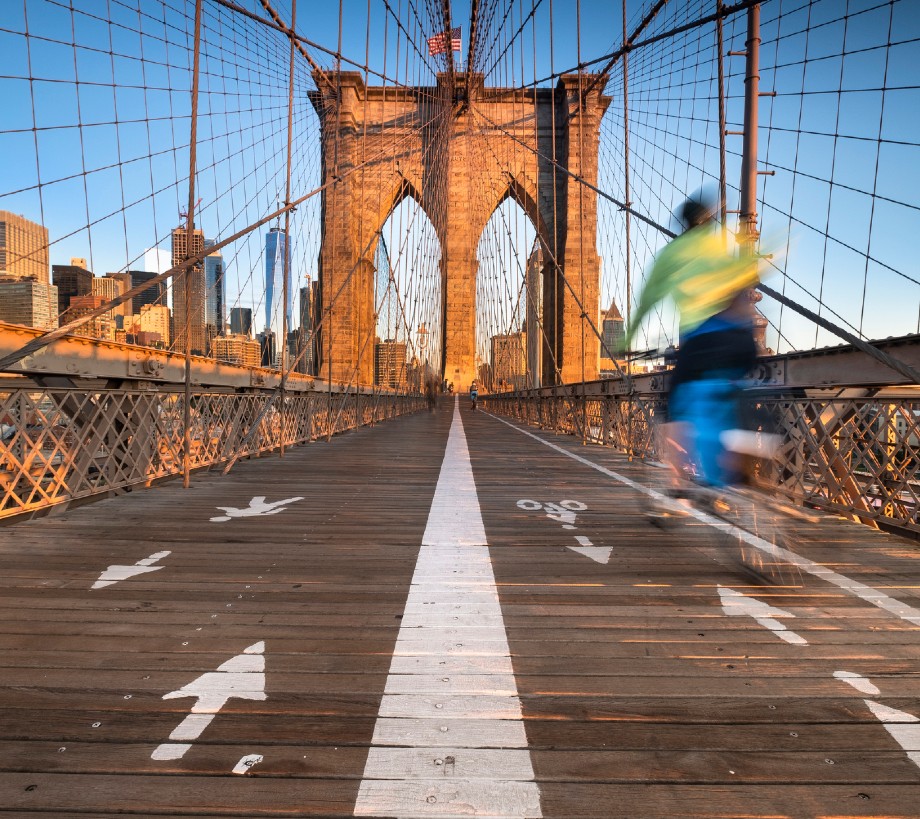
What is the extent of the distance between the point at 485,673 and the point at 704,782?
588 mm

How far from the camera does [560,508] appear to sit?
13.3 ft

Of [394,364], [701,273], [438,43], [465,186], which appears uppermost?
[438,43]

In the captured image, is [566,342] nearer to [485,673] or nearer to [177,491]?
[177,491]

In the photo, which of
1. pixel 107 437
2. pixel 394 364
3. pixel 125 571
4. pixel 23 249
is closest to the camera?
pixel 125 571

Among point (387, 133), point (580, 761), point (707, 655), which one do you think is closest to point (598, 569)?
point (707, 655)

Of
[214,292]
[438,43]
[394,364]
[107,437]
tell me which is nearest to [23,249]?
[107,437]

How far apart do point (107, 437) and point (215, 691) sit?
12.3 ft

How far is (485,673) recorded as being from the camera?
1578 millimetres

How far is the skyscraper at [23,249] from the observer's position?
514 centimetres

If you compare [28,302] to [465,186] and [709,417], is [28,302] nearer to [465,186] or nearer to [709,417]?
[709,417]

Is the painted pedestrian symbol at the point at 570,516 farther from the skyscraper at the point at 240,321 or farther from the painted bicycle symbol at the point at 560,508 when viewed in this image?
the skyscraper at the point at 240,321

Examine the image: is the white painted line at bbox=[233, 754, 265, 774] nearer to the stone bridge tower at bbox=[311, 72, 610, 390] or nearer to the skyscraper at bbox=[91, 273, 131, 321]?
the skyscraper at bbox=[91, 273, 131, 321]

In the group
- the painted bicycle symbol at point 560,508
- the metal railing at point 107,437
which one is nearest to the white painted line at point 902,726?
the painted bicycle symbol at point 560,508

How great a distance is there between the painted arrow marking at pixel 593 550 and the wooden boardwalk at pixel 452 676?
2 centimetres
